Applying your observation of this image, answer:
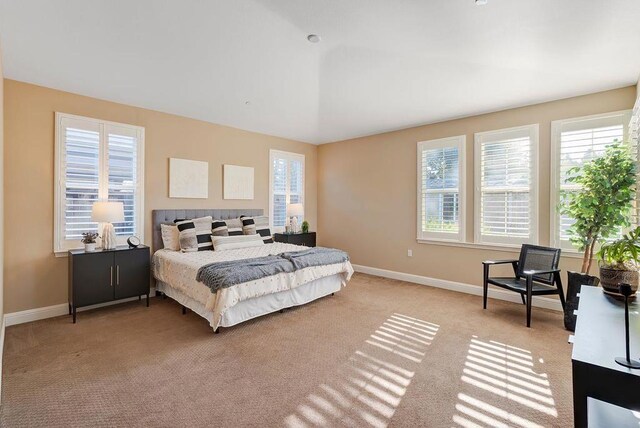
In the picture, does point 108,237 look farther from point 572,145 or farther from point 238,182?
point 572,145

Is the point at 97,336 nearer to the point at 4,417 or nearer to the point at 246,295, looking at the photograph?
the point at 4,417

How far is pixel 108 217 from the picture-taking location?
3.57 metres

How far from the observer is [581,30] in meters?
2.37

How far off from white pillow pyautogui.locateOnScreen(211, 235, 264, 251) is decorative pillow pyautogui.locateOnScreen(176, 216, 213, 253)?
117 millimetres

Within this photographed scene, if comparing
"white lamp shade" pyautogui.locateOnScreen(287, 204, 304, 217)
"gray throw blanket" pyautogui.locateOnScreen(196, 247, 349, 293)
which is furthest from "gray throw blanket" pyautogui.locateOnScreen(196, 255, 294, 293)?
"white lamp shade" pyautogui.locateOnScreen(287, 204, 304, 217)

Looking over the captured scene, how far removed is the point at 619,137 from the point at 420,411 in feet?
12.3

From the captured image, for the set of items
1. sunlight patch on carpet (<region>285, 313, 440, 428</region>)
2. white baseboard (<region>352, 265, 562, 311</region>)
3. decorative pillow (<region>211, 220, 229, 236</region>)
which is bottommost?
sunlight patch on carpet (<region>285, 313, 440, 428</region>)

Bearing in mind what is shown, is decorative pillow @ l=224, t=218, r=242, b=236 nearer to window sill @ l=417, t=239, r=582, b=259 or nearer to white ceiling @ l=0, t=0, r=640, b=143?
white ceiling @ l=0, t=0, r=640, b=143

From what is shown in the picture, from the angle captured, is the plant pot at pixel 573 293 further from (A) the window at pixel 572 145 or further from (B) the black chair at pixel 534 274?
(A) the window at pixel 572 145

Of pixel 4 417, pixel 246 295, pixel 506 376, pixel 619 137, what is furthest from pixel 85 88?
pixel 619 137

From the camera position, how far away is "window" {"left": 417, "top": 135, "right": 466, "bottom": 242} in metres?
4.71

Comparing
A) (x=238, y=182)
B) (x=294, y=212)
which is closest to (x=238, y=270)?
(x=238, y=182)

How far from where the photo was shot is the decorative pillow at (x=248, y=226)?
4.96 meters

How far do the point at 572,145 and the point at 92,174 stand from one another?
587cm
